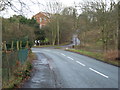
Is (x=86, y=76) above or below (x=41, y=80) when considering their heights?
below

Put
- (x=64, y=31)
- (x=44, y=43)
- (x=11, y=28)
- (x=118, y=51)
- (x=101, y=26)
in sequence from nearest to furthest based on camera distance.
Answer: (x=11, y=28), (x=118, y=51), (x=101, y=26), (x=64, y=31), (x=44, y=43)

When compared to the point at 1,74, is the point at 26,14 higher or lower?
higher

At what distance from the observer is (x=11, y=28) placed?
19391mm

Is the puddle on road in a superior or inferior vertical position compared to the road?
superior

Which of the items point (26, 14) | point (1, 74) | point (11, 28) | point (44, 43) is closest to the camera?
point (1, 74)

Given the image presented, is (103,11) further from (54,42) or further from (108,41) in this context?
(54,42)

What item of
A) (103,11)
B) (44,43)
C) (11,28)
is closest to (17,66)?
(11,28)

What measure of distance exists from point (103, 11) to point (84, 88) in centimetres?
1815

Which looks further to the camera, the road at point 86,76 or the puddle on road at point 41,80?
the road at point 86,76

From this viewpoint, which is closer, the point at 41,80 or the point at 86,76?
the point at 41,80

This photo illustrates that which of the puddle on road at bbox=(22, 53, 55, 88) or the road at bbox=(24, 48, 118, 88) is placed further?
the road at bbox=(24, 48, 118, 88)

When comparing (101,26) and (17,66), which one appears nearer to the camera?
(17,66)

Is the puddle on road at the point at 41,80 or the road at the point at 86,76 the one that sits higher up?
the puddle on road at the point at 41,80

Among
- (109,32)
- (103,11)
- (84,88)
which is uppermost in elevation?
(103,11)
